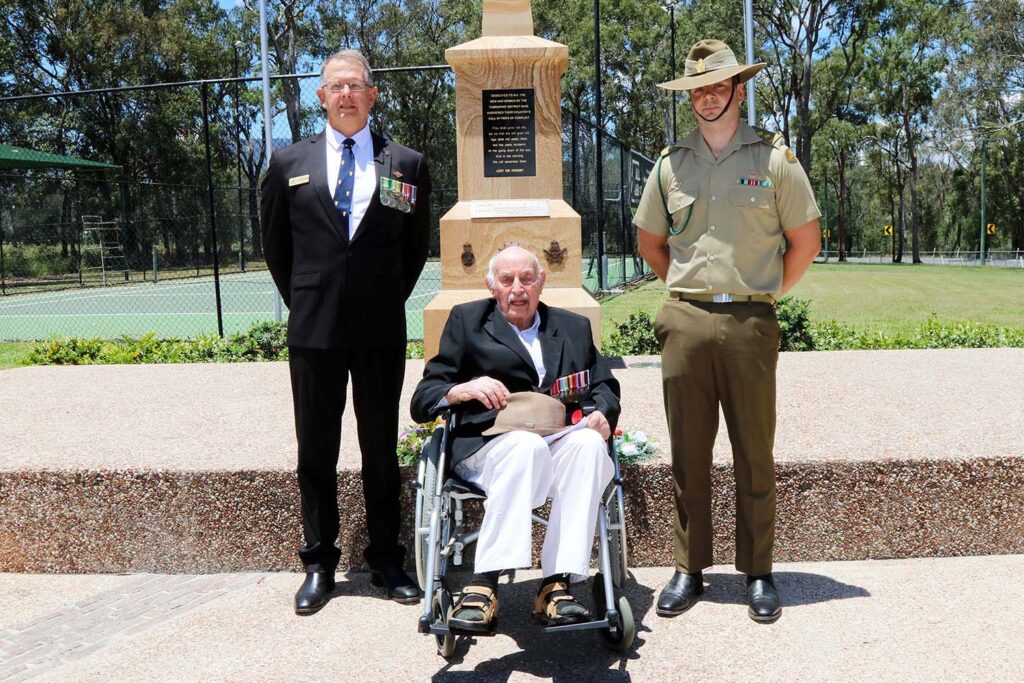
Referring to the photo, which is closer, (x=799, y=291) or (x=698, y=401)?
(x=698, y=401)

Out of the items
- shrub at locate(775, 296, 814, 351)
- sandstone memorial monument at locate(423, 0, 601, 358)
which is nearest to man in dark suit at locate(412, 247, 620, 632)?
sandstone memorial monument at locate(423, 0, 601, 358)

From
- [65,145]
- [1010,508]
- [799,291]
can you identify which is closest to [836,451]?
[1010,508]

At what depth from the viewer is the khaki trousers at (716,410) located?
3486mm

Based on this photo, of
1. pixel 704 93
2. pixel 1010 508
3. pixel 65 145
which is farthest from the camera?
pixel 65 145

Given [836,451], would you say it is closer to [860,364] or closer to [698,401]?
[698,401]

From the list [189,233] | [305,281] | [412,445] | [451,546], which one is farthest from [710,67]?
[189,233]

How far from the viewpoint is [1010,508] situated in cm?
408

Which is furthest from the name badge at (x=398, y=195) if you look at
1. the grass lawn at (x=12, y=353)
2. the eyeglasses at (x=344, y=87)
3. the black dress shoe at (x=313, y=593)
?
the grass lawn at (x=12, y=353)

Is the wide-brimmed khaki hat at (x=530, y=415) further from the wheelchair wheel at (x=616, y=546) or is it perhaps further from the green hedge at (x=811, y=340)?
Answer: the green hedge at (x=811, y=340)

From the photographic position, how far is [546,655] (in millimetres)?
3277

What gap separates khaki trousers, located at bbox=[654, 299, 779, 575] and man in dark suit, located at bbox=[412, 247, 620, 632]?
288 millimetres

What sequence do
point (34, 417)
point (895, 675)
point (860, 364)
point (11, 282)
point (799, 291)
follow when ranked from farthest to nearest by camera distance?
point (799, 291) → point (11, 282) → point (860, 364) → point (34, 417) → point (895, 675)

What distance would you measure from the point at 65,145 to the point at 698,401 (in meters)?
39.1

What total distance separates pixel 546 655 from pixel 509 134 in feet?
13.9
